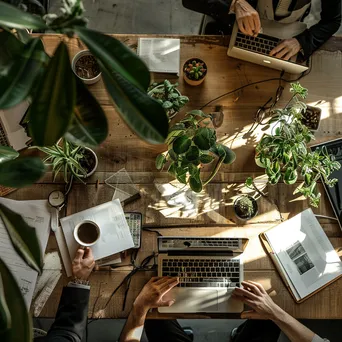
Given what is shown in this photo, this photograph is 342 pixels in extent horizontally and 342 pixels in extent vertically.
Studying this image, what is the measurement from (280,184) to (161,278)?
2.01 ft

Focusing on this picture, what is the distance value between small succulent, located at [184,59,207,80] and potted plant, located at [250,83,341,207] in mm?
376

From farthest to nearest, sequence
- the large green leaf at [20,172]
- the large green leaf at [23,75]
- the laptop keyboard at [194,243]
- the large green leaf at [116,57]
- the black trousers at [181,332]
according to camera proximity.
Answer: the black trousers at [181,332]
the laptop keyboard at [194,243]
the large green leaf at [20,172]
the large green leaf at [23,75]
the large green leaf at [116,57]

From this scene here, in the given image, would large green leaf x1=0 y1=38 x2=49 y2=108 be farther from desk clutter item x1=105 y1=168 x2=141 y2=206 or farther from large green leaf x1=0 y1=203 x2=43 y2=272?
desk clutter item x1=105 y1=168 x2=141 y2=206

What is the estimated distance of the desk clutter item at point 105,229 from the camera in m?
1.74

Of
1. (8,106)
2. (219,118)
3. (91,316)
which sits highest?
(8,106)

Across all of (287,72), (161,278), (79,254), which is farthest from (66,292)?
(287,72)

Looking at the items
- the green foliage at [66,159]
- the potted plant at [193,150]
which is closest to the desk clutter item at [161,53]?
the potted plant at [193,150]

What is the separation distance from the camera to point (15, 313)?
735 mm

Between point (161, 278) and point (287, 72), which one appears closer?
point (161, 278)

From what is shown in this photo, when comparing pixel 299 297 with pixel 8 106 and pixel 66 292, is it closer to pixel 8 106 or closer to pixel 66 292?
pixel 66 292

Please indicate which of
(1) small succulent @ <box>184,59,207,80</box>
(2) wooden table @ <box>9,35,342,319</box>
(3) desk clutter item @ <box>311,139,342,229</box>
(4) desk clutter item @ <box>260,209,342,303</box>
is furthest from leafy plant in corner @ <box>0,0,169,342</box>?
(3) desk clutter item @ <box>311,139,342,229</box>

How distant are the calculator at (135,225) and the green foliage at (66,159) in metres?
0.24

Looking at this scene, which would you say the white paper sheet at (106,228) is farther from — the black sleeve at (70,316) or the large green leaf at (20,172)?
the large green leaf at (20,172)

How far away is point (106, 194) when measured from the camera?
5.98 ft
